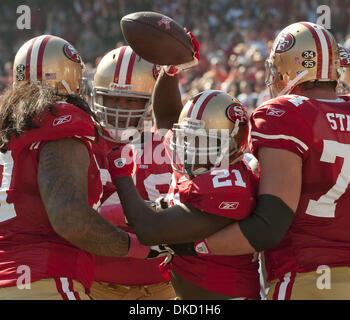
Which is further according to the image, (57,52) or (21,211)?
(57,52)

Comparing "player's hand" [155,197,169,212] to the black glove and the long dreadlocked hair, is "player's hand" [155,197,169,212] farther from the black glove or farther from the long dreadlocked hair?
the long dreadlocked hair

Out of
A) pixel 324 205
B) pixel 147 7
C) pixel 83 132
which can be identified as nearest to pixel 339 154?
pixel 324 205

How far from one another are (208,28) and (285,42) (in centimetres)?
1204

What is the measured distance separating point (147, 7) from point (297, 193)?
1399 cm

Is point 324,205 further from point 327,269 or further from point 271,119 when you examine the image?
point 271,119

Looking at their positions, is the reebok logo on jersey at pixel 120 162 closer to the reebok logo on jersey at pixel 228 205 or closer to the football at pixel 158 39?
the reebok logo on jersey at pixel 228 205

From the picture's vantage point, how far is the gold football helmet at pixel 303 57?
2.89m

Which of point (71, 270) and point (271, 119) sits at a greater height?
point (271, 119)

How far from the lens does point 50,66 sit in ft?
9.59

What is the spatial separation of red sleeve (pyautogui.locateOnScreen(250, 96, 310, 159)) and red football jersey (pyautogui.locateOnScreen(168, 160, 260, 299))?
16cm

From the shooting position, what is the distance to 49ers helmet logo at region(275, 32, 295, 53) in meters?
2.94

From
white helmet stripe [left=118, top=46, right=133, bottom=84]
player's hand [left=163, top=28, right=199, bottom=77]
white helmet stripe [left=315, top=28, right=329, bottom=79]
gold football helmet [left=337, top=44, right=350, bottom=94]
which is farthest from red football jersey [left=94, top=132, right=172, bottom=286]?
gold football helmet [left=337, top=44, right=350, bottom=94]

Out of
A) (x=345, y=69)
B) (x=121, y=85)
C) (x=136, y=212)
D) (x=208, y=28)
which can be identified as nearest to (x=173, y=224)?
(x=136, y=212)

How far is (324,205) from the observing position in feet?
8.59
